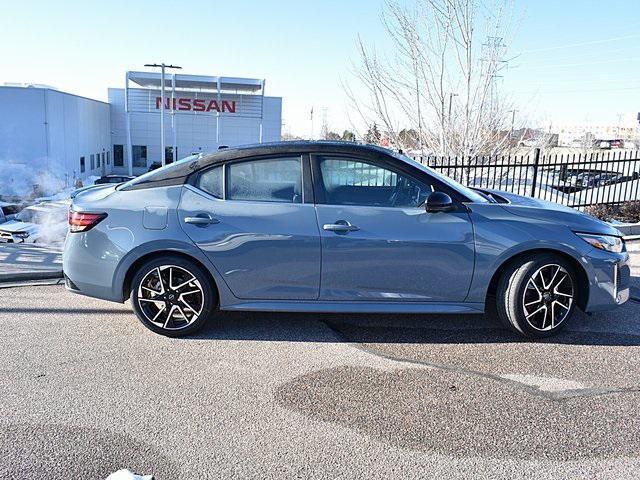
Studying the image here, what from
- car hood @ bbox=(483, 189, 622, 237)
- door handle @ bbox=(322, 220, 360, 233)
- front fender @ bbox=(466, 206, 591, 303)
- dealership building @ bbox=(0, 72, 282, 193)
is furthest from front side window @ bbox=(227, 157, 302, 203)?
dealership building @ bbox=(0, 72, 282, 193)

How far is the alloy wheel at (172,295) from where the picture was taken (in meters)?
4.16

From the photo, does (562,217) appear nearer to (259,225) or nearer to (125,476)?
(259,225)

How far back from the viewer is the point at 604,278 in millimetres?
4188

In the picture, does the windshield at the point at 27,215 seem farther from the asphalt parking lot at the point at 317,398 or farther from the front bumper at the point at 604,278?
the front bumper at the point at 604,278

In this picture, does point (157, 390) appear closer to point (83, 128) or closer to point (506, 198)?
point (506, 198)

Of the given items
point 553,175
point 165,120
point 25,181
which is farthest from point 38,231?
point 165,120

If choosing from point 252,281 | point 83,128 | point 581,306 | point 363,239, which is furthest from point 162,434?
point 83,128

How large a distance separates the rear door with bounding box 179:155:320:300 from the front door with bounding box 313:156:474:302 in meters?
0.13

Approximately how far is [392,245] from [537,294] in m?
1.19

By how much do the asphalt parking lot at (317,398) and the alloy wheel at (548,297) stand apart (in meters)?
0.19

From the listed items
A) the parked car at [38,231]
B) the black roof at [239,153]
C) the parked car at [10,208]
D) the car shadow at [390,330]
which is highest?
the black roof at [239,153]

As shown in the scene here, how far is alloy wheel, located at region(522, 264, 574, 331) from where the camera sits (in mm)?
4141

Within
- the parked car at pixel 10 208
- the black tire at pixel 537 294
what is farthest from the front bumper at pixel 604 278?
the parked car at pixel 10 208

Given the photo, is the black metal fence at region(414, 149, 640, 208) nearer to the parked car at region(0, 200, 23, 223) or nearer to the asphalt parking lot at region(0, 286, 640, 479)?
the asphalt parking lot at region(0, 286, 640, 479)
